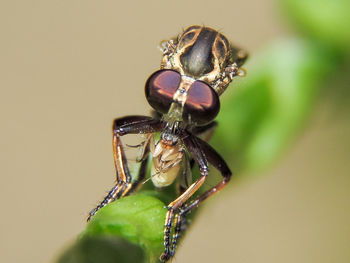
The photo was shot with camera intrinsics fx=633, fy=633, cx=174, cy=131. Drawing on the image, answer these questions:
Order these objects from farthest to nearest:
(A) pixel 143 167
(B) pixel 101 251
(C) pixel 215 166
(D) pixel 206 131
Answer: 1. (D) pixel 206 131
2. (C) pixel 215 166
3. (A) pixel 143 167
4. (B) pixel 101 251

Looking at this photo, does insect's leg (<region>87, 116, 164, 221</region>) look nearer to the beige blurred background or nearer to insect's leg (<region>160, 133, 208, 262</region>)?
insect's leg (<region>160, 133, 208, 262</region>)

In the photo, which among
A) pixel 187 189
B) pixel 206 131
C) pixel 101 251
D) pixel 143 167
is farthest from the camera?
pixel 206 131

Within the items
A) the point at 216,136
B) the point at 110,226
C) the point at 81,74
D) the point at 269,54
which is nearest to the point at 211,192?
the point at 216,136

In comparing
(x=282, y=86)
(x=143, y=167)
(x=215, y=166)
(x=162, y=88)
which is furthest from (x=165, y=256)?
(x=282, y=86)

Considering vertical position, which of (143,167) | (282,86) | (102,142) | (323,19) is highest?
(323,19)

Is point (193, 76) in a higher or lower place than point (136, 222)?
higher

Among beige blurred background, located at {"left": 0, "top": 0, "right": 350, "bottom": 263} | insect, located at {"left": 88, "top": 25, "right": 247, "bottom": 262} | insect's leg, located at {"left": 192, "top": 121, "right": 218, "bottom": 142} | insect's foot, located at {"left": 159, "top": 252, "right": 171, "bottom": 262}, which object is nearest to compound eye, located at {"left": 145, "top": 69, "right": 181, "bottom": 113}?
insect, located at {"left": 88, "top": 25, "right": 247, "bottom": 262}

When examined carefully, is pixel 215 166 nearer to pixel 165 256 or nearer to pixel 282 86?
pixel 165 256
